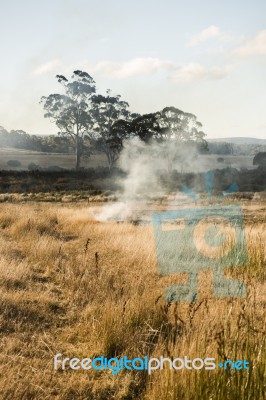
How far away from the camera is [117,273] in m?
5.88

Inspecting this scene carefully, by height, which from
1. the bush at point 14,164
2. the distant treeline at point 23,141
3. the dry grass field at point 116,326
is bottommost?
Result: the dry grass field at point 116,326

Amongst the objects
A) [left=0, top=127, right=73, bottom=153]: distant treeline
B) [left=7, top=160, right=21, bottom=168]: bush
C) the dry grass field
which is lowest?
the dry grass field

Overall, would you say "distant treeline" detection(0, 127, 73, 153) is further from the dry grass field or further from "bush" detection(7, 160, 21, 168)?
the dry grass field

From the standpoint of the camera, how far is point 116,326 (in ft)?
11.9

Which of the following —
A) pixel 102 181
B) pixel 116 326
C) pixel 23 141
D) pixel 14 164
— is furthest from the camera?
pixel 23 141

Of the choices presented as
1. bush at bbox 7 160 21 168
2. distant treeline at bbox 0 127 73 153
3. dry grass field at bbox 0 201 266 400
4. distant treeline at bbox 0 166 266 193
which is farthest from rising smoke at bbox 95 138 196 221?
distant treeline at bbox 0 127 73 153

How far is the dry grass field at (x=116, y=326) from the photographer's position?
2.50 metres

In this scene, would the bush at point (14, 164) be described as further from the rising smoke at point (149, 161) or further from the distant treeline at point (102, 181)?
the distant treeline at point (102, 181)

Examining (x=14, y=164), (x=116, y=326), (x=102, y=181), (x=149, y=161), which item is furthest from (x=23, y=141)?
(x=116, y=326)

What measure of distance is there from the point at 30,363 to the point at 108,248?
4.76 meters

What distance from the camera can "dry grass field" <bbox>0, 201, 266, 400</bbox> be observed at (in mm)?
2502

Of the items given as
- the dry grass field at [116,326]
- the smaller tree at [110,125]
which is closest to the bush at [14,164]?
the smaller tree at [110,125]

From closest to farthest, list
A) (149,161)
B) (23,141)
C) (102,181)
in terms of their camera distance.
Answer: (102,181)
(149,161)
(23,141)

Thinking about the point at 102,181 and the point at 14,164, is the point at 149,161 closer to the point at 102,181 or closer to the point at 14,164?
the point at 102,181
